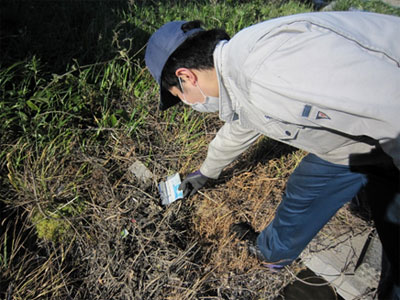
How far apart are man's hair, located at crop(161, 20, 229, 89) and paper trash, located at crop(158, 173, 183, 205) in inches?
37.7

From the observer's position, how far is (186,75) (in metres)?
1.53

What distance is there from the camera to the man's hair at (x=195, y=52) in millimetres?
1473

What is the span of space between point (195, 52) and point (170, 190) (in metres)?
1.11

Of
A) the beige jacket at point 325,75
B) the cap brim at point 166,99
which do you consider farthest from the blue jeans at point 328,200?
the cap brim at point 166,99

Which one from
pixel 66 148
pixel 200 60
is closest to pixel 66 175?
pixel 66 148

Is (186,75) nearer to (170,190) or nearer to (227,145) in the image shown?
(227,145)

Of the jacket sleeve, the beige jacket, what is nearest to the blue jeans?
the beige jacket

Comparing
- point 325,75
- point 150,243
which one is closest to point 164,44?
point 325,75

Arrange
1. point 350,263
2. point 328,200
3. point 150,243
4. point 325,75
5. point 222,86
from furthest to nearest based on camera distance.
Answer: point 350,263
point 150,243
point 328,200
point 222,86
point 325,75

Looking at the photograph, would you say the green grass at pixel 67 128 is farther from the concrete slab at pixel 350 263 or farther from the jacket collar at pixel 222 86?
the concrete slab at pixel 350 263

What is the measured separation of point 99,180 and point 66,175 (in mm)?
228

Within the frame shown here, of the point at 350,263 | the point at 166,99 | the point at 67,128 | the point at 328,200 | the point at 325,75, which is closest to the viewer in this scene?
the point at 325,75

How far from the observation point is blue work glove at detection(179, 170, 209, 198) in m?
2.12

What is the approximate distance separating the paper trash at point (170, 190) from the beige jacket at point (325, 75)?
1.04 meters
